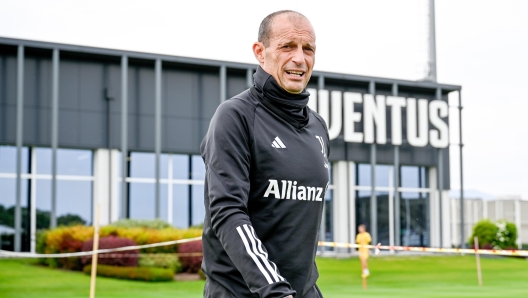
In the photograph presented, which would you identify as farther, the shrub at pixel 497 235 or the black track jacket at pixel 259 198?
the shrub at pixel 497 235

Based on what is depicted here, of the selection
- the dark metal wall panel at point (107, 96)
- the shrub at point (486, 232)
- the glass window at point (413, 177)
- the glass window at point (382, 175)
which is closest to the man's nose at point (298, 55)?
the dark metal wall panel at point (107, 96)

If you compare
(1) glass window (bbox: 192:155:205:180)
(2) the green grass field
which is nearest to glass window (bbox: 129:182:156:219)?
(1) glass window (bbox: 192:155:205:180)

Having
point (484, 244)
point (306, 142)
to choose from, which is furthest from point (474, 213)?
point (306, 142)

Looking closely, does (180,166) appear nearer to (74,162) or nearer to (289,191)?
(74,162)

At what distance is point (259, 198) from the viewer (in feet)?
10.4

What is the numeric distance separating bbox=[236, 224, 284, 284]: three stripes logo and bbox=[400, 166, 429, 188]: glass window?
38634 millimetres

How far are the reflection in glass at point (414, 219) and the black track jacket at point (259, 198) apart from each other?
125 ft

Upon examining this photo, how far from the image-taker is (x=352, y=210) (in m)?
38.6

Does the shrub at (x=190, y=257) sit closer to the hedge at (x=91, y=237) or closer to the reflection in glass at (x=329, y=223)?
the hedge at (x=91, y=237)

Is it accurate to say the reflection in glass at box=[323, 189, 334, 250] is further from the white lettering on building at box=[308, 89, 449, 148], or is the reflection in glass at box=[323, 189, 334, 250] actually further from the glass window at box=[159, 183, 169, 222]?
the glass window at box=[159, 183, 169, 222]

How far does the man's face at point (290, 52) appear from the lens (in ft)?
10.5

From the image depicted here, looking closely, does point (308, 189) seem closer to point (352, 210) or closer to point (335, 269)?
point (335, 269)

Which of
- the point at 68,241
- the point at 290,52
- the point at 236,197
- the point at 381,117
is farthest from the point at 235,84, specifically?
the point at 236,197

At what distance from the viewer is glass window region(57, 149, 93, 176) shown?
3206 cm
